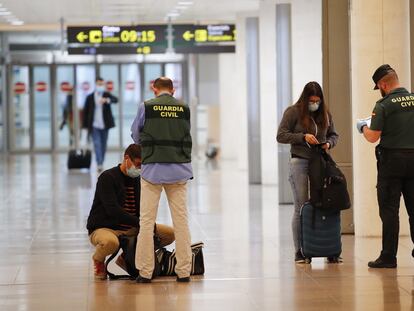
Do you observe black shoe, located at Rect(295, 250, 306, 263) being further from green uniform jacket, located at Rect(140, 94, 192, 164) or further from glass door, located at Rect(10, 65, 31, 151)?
glass door, located at Rect(10, 65, 31, 151)

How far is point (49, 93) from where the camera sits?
116ft

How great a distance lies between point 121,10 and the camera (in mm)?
20406

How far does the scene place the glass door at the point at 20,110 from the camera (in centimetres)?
3494

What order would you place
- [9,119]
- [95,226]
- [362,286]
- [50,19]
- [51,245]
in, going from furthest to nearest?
1. [9,119]
2. [50,19]
3. [51,245]
4. [95,226]
5. [362,286]

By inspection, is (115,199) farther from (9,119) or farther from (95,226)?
(9,119)

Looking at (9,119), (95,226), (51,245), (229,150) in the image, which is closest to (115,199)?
(95,226)

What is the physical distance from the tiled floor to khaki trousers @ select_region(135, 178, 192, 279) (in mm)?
168

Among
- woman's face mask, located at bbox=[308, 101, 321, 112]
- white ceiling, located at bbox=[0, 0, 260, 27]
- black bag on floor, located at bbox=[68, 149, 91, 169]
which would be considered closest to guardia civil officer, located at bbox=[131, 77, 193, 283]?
woman's face mask, located at bbox=[308, 101, 321, 112]

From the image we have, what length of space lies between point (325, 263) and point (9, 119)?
2671 centimetres

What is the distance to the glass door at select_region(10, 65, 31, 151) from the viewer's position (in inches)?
1375

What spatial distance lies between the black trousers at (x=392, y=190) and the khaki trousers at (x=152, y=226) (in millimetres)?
1827

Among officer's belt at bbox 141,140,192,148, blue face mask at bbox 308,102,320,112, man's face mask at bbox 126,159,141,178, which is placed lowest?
man's face mask at bbox 126,159,141,178

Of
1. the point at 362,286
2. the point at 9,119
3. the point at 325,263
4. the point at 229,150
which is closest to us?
the point at 362,286

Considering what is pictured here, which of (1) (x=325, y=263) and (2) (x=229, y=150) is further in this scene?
(2) (x=229, y=150)
